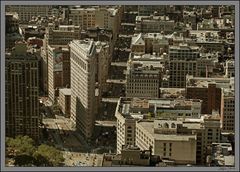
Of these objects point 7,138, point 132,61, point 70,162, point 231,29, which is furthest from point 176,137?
point 231,29

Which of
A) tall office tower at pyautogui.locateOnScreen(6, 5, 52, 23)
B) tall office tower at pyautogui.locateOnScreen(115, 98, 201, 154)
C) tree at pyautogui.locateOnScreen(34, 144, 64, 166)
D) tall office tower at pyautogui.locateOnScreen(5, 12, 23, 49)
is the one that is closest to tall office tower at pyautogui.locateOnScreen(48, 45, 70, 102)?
tall office tower at pyautogui.locateOnScreen(5, 12, 23, 49)

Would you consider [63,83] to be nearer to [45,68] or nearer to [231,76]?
[45,68]

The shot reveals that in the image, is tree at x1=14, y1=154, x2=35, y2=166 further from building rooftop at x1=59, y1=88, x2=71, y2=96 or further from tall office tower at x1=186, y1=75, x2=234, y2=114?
tall office tower at x1=186, y1=75, x2=234, y2=114

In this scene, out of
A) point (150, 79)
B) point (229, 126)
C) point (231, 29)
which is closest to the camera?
point (229, 126)

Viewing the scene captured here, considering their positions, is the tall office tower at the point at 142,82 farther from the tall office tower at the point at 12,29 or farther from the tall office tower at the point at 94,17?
the tall office tower at the point at 94,17

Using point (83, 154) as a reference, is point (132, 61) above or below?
above

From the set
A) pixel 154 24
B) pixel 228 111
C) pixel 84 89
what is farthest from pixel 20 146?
pixel 154 24

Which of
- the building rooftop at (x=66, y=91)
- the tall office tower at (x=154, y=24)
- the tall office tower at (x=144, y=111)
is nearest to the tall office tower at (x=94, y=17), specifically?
the tall office tower at (x=154, y=24)
